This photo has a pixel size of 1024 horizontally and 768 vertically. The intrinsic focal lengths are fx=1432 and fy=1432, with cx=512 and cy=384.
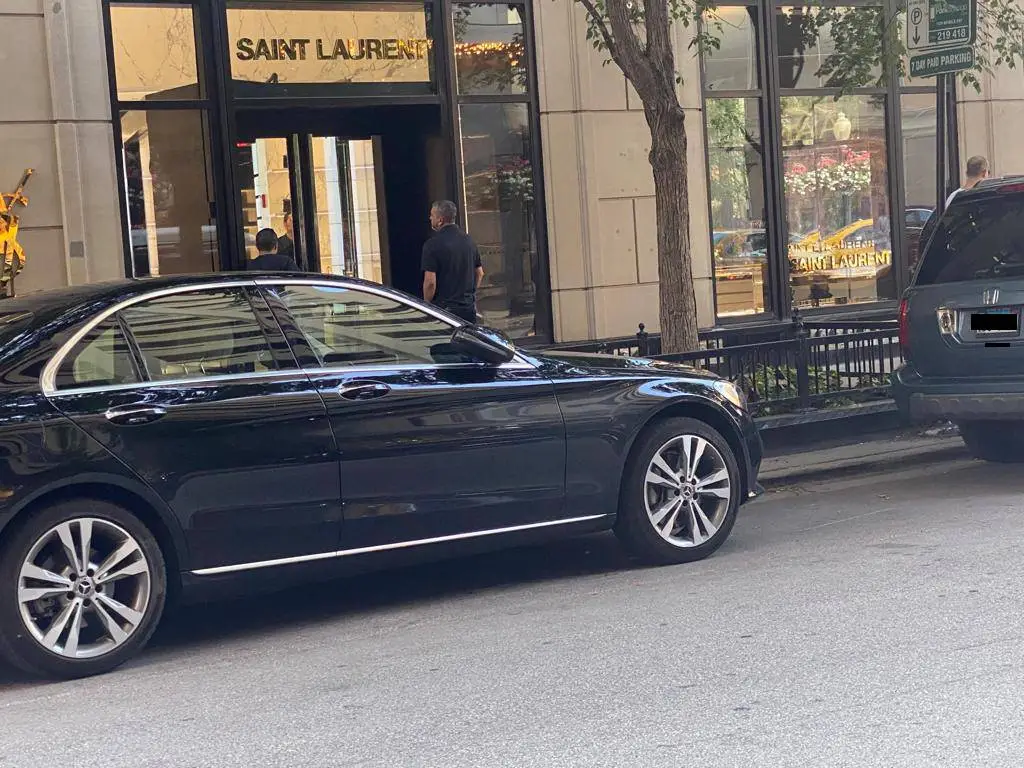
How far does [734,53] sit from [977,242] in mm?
6500

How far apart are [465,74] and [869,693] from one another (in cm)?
977

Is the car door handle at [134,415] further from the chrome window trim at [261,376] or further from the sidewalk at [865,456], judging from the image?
the sidewalk at [865,456]

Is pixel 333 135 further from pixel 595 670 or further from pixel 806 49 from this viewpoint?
pixel 595 670

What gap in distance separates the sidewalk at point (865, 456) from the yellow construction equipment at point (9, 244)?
6063 mm

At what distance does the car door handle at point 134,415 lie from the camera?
5664 millimetres

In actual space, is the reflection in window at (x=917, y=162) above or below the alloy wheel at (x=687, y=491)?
above

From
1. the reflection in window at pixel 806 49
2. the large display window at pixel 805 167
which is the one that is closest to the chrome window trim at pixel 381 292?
the large display window at pixel 805 167

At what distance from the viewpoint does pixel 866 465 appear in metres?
10.1

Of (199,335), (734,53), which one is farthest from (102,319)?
(734,53)

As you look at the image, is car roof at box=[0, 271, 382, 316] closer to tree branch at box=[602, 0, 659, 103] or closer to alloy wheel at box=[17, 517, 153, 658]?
alloy wheel at box=[17, 517, 153, 658]

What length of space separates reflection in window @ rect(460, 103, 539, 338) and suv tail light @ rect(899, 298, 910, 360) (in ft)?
17.1

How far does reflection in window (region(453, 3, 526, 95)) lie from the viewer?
44.6ft

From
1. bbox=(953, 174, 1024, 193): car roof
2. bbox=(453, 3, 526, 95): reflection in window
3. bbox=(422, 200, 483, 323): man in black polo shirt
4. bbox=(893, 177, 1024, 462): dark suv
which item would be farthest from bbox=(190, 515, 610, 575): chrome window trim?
bbox=(453, 3, 526, 95): reflection in window

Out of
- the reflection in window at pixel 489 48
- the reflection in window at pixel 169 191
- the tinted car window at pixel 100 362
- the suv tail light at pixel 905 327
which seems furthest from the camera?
the reflection in window at pixel 489 48
